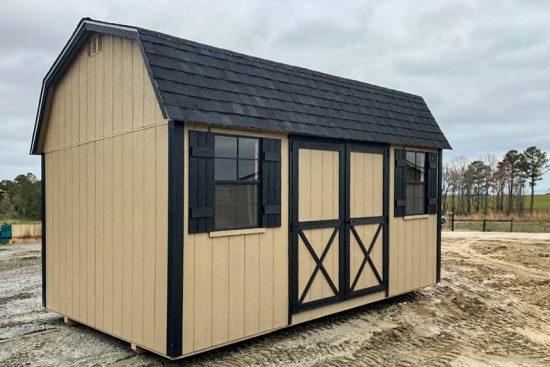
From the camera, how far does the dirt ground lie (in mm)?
4707

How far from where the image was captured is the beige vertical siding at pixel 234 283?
439 centimetres

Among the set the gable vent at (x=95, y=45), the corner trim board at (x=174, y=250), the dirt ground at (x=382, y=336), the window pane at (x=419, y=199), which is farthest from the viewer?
the window pane at (x=419, y=199)

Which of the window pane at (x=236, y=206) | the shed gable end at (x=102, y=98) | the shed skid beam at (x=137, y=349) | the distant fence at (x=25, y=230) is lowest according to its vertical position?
the distant fence at (x=25, y=230)

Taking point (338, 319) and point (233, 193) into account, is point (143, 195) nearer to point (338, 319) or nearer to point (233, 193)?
point (233, 193)

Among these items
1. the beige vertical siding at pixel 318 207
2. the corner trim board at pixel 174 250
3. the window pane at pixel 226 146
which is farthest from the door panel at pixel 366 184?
the corner trim board at pixel 174 250

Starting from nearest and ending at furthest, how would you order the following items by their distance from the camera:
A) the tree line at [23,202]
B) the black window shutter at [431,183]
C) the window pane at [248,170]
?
the window pane at [248,170] < the black window shutter at [431,183] < the tree line at [23,202]

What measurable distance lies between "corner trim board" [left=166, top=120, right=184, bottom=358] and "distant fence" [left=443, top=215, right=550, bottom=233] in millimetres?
19021

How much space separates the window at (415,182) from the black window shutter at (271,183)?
294 cm

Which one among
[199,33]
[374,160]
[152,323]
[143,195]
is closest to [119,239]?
[143,195]

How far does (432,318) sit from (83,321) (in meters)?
4.81

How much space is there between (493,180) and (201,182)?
124ft

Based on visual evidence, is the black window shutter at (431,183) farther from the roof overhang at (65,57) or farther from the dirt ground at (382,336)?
the roof overhang at (65,57)

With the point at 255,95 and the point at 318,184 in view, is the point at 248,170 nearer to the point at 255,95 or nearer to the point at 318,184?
the point at 255,95

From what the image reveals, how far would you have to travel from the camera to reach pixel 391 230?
6.99 meters
